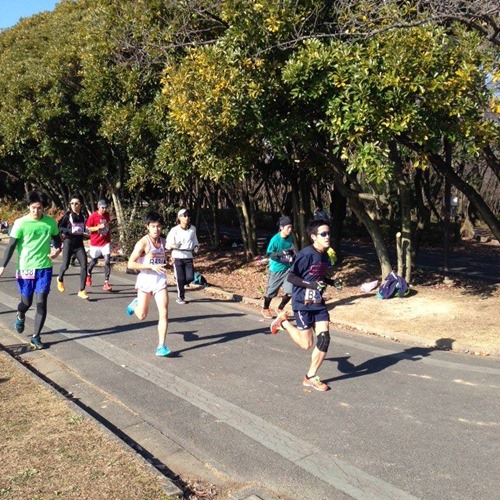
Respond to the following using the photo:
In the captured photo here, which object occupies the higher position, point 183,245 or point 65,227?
point 65,227

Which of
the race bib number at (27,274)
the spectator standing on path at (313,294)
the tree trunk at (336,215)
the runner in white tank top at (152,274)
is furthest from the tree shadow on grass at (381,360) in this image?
the tree trunk at (336,215)

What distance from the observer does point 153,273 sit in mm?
7492

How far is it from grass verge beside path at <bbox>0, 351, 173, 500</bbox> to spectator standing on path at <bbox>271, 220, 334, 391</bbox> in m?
2.39

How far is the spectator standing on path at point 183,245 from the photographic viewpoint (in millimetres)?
10648

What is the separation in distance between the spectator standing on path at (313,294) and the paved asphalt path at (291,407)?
356mm

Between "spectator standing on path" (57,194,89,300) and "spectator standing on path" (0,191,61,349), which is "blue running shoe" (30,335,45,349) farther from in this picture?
"spectator standing on path" (57,194,89,300)

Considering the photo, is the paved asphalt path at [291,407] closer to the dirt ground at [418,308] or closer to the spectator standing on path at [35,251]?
the dirt ground at [418,308]

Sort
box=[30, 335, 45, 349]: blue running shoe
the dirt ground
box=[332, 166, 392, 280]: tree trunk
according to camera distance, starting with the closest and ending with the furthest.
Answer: box=[30, 335, 45, 349]: blue running shoe, the dirt ground, box=[332, 166, 392, 280]: tree trunk

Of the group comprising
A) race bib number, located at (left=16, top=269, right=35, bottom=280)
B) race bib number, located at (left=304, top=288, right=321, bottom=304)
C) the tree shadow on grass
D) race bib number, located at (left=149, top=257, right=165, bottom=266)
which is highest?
race bib number, located at (left=149, top=257, right=165, bottom=266)

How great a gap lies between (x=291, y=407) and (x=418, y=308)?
5163mm

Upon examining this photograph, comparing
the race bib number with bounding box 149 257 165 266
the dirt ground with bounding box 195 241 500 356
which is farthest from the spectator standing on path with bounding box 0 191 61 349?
the dirt ground with bounding box 195 241 500 356

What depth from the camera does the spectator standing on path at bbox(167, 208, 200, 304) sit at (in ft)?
34.9

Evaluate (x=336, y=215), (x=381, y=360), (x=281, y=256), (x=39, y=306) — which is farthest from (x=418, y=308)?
(x=39, y=306)

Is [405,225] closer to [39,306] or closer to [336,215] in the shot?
[336,215]
